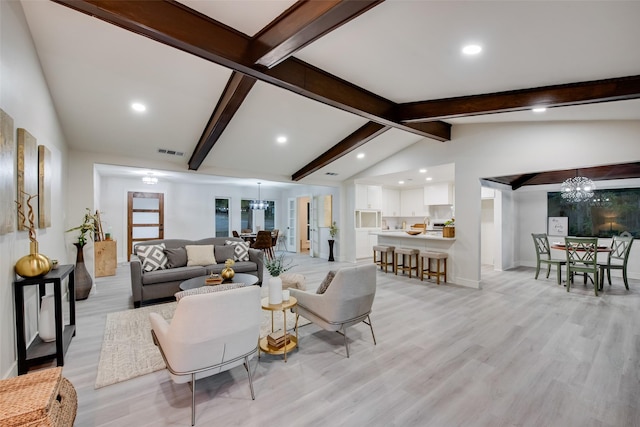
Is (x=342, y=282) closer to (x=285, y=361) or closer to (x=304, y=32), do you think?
(x=285, y=361)

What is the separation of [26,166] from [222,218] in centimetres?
747

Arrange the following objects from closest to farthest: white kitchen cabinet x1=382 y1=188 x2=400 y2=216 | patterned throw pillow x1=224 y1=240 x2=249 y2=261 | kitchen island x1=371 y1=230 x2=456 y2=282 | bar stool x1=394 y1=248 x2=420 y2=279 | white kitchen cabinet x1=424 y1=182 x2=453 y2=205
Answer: patterned throw pillow x1=224 y1=240 x2=249 y2=261 → kitchen island x1=371 y1=230 x2=456 y2=282 → bar stool x1=394 y1=248 x2=420 y2=279 → white kitchen cabinet x1=424 y1=182 x2=453 y2=205 → white kitchen cabinet x1=382 y1=188 x2=400 y2=216

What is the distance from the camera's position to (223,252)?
5.16m

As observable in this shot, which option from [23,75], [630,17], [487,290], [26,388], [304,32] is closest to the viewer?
[26,388]

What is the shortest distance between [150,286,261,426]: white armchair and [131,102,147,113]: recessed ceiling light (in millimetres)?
3204

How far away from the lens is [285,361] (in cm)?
263

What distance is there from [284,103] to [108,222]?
664 cm

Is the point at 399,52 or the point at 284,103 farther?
the point at 284,103

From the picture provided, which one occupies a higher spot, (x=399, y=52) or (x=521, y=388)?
(x=399, y=52)

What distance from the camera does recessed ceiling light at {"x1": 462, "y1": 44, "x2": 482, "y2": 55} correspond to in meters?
2.44

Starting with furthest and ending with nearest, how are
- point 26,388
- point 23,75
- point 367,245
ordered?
1. point 367,245
2. point 23,75
3. point 26,388

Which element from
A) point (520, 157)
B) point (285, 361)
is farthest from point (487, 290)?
point (285, 361)

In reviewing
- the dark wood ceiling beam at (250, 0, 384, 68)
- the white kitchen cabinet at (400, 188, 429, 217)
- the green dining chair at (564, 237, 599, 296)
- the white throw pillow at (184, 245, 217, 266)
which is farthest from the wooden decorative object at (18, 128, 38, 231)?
the white kitchen cabinet at (400, 188, 429, 217)

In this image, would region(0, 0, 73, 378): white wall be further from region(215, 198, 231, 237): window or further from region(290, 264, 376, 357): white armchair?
region(215, 198, 231, 237): window
